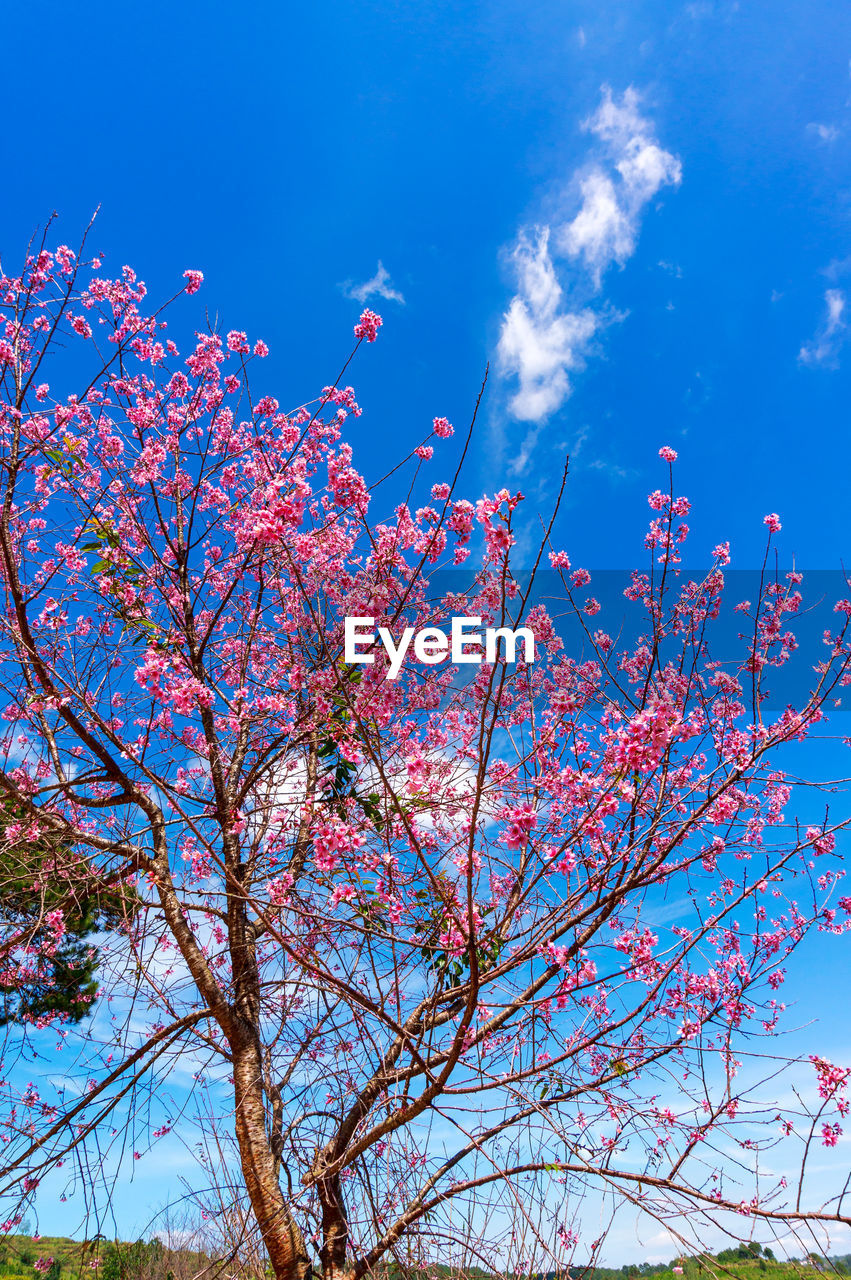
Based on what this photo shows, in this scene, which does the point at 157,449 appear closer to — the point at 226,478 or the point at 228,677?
the point at 226,478

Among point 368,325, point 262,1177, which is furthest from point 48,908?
point 368,325

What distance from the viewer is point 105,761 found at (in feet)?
14.0

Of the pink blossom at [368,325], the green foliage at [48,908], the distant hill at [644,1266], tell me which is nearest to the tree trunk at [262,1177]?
the distant hill at [644,1266]

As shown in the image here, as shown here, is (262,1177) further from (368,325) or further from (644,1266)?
(368,325)

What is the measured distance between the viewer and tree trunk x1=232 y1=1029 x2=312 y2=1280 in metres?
3.87

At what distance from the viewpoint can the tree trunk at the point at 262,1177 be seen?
387 centimetres

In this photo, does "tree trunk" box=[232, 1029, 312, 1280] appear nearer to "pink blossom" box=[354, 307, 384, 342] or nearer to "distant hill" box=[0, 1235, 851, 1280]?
"distant hill" box=[0, 1235, 851, 1280]

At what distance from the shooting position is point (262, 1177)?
12.9 feet

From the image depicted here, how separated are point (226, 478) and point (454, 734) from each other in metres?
2.55

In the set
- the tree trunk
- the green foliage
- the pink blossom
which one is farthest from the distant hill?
the pink blossom

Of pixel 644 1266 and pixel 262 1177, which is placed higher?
pixel 262 1177

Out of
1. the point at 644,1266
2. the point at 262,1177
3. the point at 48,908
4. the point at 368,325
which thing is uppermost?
the point at 368,325

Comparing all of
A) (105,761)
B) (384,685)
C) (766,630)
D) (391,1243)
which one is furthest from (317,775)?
(766,630)

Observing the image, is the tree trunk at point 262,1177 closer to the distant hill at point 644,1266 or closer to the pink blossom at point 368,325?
the distant hill at point 644,1266
